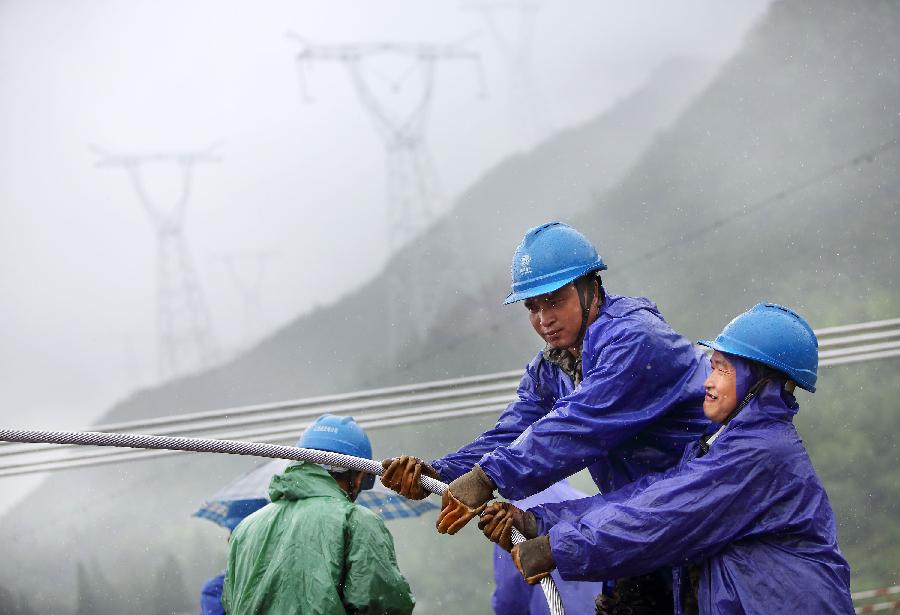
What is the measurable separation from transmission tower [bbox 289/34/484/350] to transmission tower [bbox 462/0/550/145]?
0.23 m

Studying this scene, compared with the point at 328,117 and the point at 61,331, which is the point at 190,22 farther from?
the point at 61,331

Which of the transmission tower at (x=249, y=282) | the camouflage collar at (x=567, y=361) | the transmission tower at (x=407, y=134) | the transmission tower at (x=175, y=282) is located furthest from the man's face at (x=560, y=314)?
the transmission tower at (x=175, y=282)

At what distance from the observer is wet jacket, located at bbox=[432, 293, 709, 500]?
10.0 feet

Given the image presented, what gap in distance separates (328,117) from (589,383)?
491 centimetres

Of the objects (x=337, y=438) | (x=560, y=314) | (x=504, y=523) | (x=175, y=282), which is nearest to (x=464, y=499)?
(x=504, y=523)

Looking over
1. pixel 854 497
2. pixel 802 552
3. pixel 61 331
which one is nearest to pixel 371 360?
pixel 61 331

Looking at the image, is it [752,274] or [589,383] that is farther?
[752,274]

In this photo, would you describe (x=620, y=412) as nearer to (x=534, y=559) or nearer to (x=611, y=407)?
(x=611, y=407)

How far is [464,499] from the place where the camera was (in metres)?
3.04

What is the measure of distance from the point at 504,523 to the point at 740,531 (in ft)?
2.10

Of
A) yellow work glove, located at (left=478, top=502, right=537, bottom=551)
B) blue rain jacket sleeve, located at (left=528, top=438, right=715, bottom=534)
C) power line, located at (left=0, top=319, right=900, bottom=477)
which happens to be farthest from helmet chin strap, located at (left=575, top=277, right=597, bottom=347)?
power line, located at (left=0, top=319, right=900, bottom=477)

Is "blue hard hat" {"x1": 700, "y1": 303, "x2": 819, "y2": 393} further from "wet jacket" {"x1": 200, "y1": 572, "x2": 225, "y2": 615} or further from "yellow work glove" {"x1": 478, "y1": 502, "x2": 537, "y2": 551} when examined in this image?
"wet jacket" {"x1": 200, "y1": 572, "x2": 225, "y2": 615}

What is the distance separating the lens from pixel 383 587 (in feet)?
11.8

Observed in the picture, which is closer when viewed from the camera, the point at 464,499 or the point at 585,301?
the point at 464,499
